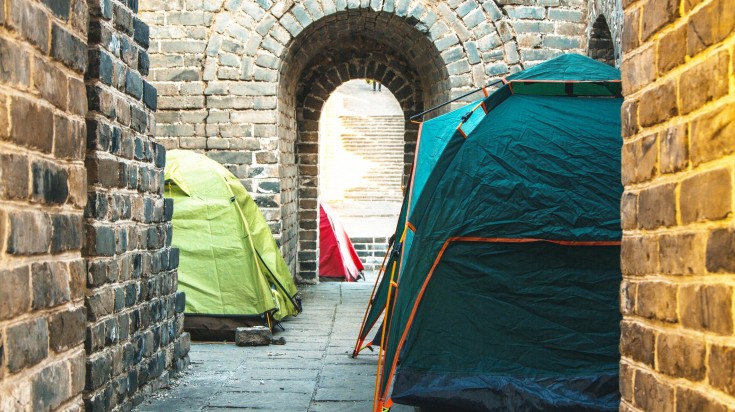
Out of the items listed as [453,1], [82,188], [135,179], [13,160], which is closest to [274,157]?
[453,1]

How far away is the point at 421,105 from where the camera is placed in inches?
470

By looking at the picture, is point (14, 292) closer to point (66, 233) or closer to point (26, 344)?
point (26, 344)

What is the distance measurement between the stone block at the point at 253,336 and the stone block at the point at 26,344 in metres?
4.51

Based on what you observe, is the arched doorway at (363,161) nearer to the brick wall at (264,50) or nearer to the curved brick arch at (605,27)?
the brick wall at (264,50)

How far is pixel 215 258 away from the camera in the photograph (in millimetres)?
7102

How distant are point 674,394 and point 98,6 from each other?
11.1 ft

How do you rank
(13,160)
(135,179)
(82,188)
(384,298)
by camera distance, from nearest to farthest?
(13,160)
(82,188)
(135,179)
(384,298)

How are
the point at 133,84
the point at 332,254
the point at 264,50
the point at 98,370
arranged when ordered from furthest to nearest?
1. the point at 332,254
2. the point at 264,50
3. the point at 133,84
4. the point at 98,370

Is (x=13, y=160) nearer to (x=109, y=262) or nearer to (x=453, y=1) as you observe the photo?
(x=109, y=262)

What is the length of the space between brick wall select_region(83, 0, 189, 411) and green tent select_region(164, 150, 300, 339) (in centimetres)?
153

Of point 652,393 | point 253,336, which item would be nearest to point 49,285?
point 652,393

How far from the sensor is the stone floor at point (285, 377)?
4.91 metres

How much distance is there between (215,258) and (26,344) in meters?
4.89

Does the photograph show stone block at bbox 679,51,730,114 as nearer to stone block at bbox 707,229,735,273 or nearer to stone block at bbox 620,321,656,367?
stone block at bbox 707,229,735,273
